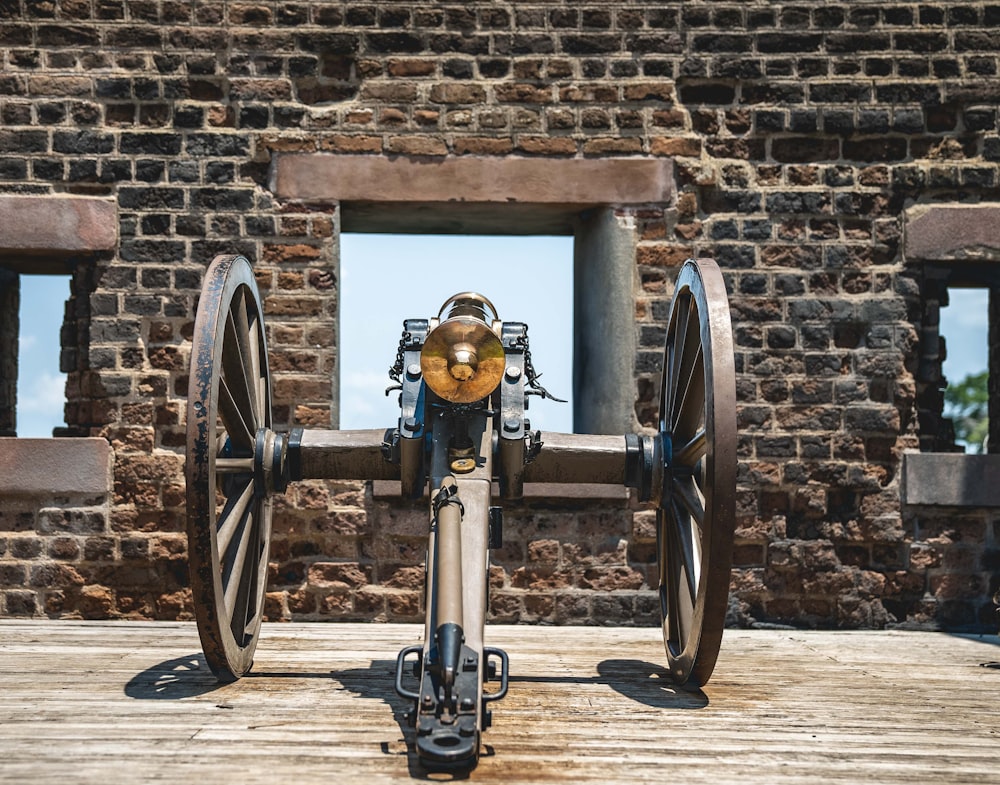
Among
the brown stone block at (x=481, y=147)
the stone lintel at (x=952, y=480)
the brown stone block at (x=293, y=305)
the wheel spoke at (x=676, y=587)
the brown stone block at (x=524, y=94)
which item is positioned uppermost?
the brown stone block at (x=524, y=94)

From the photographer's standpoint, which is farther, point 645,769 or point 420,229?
point 420,229

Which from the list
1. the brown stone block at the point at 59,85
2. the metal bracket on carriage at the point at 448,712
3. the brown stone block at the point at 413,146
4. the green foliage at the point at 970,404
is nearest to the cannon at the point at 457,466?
the metal bracket on carriage at the point at 448,712

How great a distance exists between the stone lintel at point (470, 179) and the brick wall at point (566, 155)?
0.29 ft

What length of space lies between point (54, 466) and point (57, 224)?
125 cm

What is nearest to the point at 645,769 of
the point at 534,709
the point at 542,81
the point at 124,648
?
the point at 534,709

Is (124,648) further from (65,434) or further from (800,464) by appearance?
(800,464)

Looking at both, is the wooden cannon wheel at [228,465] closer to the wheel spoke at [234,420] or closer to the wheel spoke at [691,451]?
the wheel spoke at [234,420]

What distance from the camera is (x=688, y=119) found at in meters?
5.41

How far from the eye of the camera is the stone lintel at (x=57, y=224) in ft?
17.3

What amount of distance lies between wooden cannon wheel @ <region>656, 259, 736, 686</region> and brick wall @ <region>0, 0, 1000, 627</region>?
1.35 metres

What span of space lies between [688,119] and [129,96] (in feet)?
9.68

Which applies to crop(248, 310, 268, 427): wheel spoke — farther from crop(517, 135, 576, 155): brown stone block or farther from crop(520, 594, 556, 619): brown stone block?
crop(517, 135, 576, 155): brown stone block

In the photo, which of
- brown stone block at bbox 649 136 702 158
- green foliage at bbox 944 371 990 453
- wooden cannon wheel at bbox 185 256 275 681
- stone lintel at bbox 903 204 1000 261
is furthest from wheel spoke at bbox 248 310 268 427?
green foliage at bbox 944 371 990 453

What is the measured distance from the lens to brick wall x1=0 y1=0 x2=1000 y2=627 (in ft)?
17.3
